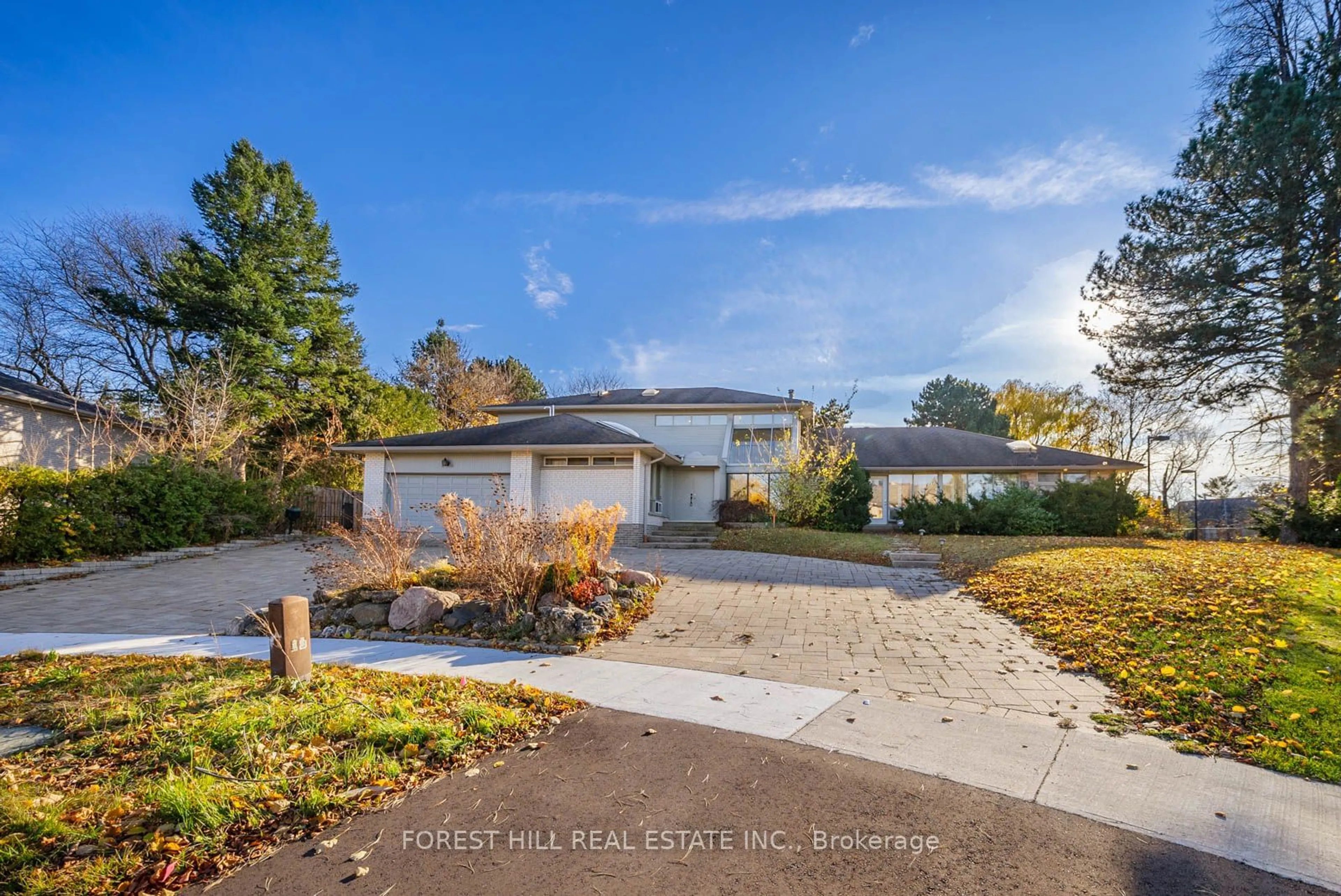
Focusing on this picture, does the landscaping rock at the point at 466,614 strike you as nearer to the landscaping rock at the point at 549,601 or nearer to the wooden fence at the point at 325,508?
the landscaping rock at the point at 549,601

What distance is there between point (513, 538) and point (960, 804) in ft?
17.8

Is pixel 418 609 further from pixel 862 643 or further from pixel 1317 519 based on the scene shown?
pixel 1317 519

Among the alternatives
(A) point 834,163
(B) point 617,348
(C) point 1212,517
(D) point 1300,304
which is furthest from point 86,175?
(C) point 1212,517

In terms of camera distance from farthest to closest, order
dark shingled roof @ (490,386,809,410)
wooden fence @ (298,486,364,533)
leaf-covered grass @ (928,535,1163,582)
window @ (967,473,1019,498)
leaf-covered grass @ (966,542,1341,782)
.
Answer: dark shingled roof @ (490,386,809,410) → window @ (967,473,1019,498) → wooden fence @ (298,486,364,533) → leaf-covered grass @ (928,535,1163,582) → leaf-covered grass @ (966,542,1341,782)

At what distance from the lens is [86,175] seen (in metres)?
14.9

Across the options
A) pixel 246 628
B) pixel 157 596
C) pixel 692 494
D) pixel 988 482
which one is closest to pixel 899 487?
pixel 988 482

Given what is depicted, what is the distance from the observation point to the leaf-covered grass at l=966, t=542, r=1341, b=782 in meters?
4.12

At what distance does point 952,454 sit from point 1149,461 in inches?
430

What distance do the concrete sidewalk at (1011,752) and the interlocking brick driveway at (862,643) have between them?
1.48ft

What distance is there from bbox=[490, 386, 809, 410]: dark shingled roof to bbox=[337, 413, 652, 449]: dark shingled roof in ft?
13.7

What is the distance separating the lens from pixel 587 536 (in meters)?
8.23

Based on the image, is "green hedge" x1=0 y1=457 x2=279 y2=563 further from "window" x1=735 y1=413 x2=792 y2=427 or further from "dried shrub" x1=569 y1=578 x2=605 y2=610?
"window" x1=735 y1=413 x2=792 y2=427

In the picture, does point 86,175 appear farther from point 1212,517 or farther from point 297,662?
point 1212,517

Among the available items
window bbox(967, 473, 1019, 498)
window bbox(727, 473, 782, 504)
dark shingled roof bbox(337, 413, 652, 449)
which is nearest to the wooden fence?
dark shingled roof bbox(337, 413, 652, 449)
